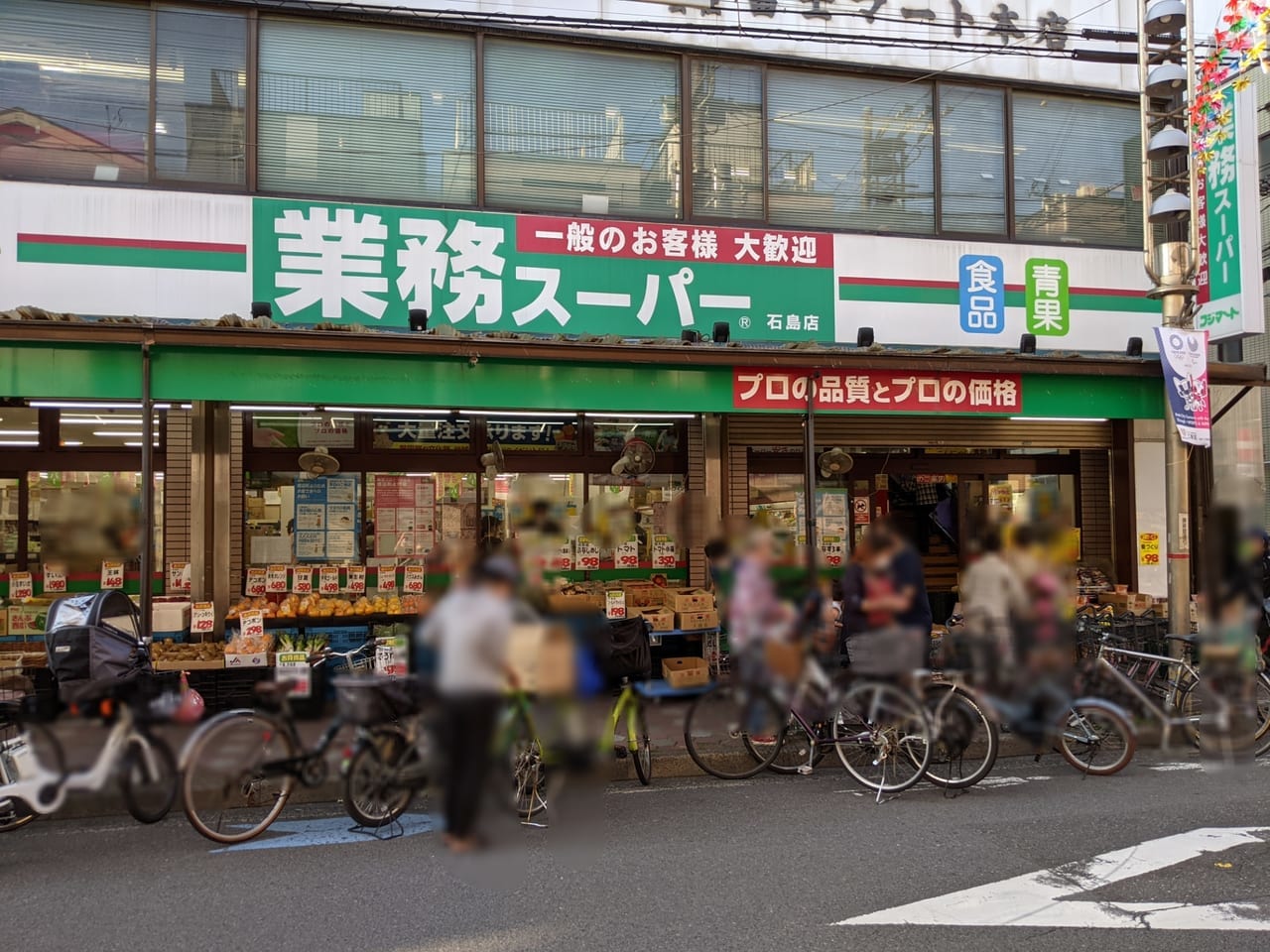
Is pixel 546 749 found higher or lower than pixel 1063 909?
higher

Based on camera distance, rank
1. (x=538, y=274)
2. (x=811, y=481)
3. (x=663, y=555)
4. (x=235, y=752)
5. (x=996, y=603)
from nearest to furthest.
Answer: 1. (x=996, y=603)
2. (x=235, y=752)
3. (x=811, y=481)
4. (x=538, y=274)
5. (x=663, y=555)

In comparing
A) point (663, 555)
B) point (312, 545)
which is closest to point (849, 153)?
point (663, 555)

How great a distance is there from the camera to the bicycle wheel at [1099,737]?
1982 millimetres

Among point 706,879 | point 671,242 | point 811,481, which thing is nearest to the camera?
point 811,481

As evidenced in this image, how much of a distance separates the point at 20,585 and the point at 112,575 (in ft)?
11.6

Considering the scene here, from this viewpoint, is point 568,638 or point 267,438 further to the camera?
point 267,438

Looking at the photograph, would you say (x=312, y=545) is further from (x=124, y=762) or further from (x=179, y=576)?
(x=124, y=762)

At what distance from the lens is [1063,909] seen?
30.1 ft

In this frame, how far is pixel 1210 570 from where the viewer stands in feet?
4.83

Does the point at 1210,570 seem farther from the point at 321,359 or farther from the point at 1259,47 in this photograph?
the point at 321,359

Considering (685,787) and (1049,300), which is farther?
(1049,300)

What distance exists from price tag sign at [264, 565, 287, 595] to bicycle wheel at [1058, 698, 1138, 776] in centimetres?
1245

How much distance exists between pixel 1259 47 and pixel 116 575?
12.7 meters

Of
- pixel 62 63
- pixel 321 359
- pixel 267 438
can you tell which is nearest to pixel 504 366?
pixel 321 359
